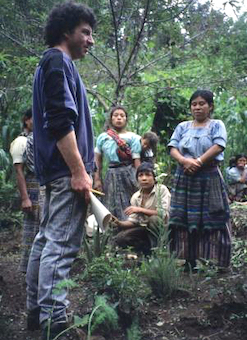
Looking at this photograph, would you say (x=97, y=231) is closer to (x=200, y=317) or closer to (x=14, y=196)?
(x=200, y=317)

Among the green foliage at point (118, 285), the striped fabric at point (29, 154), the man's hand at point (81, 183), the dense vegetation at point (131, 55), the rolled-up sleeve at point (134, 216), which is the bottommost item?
the green foliage at point (118, 285)

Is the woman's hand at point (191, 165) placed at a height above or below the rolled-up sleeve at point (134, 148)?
below

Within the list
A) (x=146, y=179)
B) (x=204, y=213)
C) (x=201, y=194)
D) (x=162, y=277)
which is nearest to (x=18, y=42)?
(x=146, y=179)

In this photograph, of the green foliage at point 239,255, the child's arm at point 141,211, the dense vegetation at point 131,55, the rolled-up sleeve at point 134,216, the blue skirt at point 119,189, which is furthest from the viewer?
the dense vegetation at point 131,55

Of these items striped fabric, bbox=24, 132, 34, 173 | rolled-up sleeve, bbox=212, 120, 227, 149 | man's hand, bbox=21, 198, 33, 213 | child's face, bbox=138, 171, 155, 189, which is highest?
rolled-up sleeve, bbox=212, 120, 227, 149

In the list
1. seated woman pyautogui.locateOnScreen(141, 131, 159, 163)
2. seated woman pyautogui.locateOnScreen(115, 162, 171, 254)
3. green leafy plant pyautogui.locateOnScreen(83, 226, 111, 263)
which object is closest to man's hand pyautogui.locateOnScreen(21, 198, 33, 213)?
green leafy plant pyautogui.locateOnScreen(83, 226, 111, 263)

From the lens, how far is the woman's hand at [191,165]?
165 inches

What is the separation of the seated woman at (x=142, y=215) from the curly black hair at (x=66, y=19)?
85.2 inches

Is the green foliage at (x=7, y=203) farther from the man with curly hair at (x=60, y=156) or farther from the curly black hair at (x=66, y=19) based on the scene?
the curly black hair at (x=66, y=19)

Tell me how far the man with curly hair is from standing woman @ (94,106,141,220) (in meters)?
2.58

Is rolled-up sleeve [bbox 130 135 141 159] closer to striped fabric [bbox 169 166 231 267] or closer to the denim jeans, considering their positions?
striped fabric [bbox 169 166 231 267]

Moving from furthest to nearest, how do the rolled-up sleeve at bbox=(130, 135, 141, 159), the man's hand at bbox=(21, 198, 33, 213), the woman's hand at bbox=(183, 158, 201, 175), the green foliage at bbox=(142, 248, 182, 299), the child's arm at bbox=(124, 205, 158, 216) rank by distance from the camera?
1. the rolled-up sleeve at bbox=(130, 135, 141, 159)
2. the child's arm at bbox=(124, 205, 158, 216)
3. the man's hand at bbox=(21, 198, 33, 213)
4. the woman's hand at bbox=(183, 158, 201, 175)
5. the green foliage at bbox=(142, 248, 182, 299)

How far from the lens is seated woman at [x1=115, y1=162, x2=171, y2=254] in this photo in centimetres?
477

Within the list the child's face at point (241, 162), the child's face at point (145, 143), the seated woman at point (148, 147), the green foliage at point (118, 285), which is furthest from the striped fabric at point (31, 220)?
the child's face at point (241, 162)
